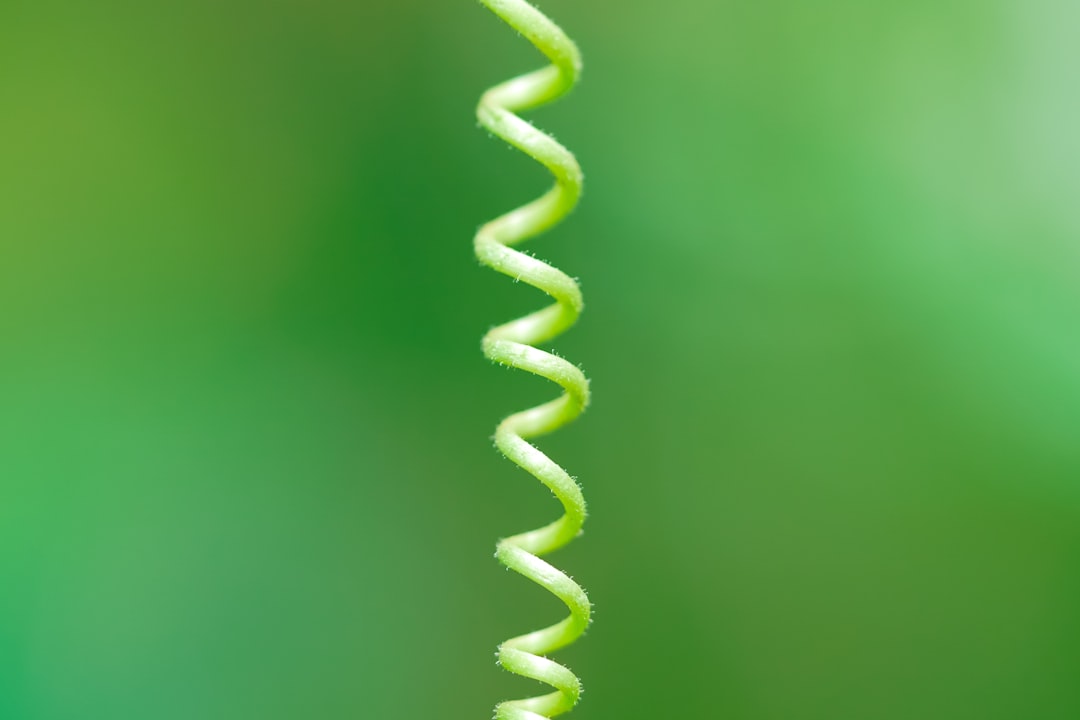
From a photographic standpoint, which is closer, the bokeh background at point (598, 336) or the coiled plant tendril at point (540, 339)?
the coiled plant tendril at point (540, 339)

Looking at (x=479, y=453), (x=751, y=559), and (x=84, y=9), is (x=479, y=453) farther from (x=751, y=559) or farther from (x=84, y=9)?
(x=84, y=9)

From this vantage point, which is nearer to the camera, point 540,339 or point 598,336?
point 540,339

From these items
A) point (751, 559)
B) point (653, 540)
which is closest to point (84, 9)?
point (653, 540)

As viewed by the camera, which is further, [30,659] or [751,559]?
[751,559]

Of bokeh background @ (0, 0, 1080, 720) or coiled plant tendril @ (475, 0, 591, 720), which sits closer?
coiled plant tendril @ (475, 0, 591, 720)
